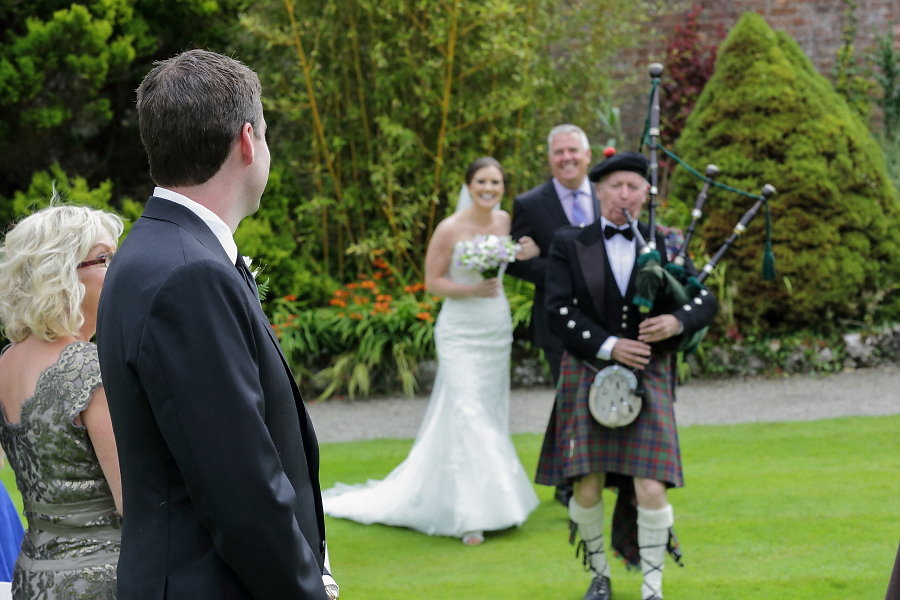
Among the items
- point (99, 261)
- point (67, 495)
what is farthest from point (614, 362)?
point (67, 495)

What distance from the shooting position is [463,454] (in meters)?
5.84

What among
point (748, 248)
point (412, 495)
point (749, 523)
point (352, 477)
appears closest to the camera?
point (749, 523)

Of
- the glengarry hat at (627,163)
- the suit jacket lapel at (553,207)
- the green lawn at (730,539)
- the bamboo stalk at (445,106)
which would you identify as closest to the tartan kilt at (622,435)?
the green lawn at (730,539)

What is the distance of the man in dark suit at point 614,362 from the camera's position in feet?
14.5

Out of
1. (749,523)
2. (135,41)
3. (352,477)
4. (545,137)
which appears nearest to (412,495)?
(352,477)

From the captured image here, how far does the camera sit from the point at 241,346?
1678 millimetres

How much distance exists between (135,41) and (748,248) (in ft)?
19.6

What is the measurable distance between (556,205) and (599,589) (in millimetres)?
2315

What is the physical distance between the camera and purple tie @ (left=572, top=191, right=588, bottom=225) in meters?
6.12

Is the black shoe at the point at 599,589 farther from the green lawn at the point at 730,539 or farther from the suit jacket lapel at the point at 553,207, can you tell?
the suit jacket lapel at the point at 553,207

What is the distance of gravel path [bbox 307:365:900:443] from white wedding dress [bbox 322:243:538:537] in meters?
1.90

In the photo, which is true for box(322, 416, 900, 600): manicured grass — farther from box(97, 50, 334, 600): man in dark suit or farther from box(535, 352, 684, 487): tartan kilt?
box(97, 50, 334, 600): man in dark suit

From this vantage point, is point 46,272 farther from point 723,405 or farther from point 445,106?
point 445,106

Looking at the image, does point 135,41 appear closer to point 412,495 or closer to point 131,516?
point 412,495
